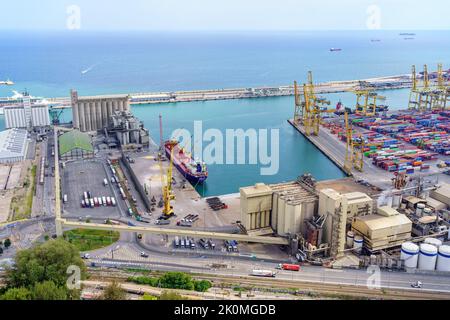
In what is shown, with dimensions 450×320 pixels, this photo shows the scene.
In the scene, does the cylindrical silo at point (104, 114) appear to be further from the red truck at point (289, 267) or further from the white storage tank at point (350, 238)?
the white storage tank at point (350, 238)

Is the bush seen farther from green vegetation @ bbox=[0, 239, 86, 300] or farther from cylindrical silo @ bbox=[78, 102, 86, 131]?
cylindrical silo @ bbox=[78, 102, 86, 131]

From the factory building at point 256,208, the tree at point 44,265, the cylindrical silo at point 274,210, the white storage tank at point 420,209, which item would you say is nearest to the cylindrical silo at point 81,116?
the factory building at point 256,208

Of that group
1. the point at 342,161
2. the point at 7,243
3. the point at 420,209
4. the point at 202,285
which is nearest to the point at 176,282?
the point at 202,285

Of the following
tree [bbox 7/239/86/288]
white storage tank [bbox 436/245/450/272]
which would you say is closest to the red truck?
white storage tank [bbox 436/245/450/272]

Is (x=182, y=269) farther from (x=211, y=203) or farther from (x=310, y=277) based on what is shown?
(x=211, y=203)

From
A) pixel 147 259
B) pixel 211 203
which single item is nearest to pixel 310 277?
pixel 147 259
